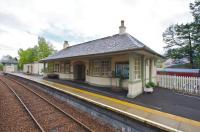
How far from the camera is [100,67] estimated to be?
40.7 ft

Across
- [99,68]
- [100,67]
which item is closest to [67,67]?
[99,68]

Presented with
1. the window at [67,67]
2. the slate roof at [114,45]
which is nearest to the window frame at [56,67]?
the window at [67,67]

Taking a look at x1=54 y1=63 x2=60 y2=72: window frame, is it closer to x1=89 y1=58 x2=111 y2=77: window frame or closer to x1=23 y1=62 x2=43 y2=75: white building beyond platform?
x1=89 y1=58 x2=111 y2=77: window frame

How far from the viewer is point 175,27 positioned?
79.5 ft

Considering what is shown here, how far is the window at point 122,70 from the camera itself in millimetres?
10555

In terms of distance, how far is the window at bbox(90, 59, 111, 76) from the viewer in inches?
468

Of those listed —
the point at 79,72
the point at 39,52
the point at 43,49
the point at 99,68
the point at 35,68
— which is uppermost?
the point at 43,49

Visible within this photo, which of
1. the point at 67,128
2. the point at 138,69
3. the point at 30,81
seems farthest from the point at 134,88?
the point at 30,81

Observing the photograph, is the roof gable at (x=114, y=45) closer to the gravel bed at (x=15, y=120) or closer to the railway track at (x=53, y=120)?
the railway track at (x=53, y=120)

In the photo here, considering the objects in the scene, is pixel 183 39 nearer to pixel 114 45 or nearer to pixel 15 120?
pixel 114 45

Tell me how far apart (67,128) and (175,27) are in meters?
25.2

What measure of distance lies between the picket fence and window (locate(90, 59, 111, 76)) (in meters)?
5.32

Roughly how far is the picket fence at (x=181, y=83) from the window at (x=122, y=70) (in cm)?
447

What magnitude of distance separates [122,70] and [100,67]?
230cm
